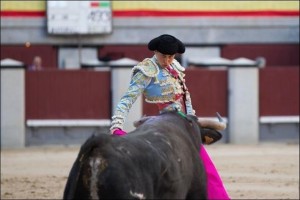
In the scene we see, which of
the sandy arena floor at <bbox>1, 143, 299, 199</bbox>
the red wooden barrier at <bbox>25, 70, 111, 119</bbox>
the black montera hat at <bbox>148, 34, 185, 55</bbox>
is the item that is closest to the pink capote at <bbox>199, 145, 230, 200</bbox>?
the black montera hat at <bbox>148, 34, 185, 55</bbox>

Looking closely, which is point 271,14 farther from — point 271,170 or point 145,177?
point 145,177

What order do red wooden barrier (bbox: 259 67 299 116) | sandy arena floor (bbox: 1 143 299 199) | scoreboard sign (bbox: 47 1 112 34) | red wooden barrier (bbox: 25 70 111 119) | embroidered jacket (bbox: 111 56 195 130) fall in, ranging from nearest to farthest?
embroidered jacket (bbox: 111 56 195 130) < sandy arena floor (bbox: 1 143 299 199) < red wooden barrier (bbox: 25 70 111 119) < red wooden barrier (bbox: 259 67 299 116) < scoreboard sign (bbox: 47 1 112 34)

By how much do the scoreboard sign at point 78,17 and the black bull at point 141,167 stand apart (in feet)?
51.2

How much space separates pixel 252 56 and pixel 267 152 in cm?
673

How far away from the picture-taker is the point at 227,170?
12.2 meters

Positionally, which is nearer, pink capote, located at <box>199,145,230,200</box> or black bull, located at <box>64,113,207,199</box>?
black bull, located at <box>64,113,207,199</box>

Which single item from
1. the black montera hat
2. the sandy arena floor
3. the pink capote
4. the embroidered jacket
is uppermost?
the black montera hat

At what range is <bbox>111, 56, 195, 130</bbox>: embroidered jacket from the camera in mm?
5172

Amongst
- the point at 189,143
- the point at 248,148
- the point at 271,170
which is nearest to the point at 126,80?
the point at 248,148

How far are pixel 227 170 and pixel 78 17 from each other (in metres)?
8.63

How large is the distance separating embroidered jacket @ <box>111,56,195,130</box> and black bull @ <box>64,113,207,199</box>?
0.48 metres

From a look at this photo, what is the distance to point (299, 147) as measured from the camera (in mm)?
15250

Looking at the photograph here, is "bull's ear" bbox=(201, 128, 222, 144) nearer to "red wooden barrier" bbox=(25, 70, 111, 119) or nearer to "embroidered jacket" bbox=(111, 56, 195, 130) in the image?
"embroidered jacket" bbox=(111, 56, 195, 130)

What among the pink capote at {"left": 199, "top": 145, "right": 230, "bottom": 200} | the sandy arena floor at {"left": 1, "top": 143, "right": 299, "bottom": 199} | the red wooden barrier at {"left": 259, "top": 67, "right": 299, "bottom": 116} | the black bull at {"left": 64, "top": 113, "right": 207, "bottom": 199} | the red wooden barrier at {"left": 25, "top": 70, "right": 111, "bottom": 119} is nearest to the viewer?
the black bull at {"left": 64, "top": 113, "right": 207, "bottom": 199}
